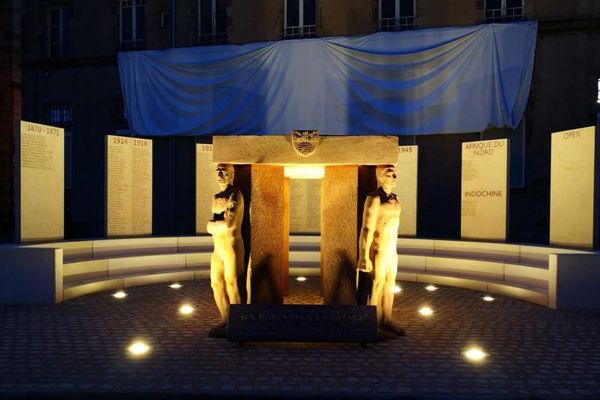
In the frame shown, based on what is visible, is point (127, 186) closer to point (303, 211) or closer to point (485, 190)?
point (303, 211)

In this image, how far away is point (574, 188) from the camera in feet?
26.9

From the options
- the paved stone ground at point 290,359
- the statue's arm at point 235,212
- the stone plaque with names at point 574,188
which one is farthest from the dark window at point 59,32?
the stone plaque with names at point 574,188

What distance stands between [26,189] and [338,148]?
5.84 meters

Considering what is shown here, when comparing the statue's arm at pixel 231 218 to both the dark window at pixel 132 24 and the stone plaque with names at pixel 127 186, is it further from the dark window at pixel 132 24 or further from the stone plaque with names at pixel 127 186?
the dark window at pixel 132 24

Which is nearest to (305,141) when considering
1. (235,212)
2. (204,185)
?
(235,212)

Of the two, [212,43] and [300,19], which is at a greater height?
[300,19]

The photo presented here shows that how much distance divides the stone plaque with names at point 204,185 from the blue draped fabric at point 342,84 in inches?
115

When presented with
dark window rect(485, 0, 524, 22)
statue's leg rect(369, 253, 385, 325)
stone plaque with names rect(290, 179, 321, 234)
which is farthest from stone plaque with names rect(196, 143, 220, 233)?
dark window rect(485, 0, 524, 22)

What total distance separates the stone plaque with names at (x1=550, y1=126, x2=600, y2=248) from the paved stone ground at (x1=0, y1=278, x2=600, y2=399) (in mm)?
1969

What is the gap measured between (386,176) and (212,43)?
1232cm

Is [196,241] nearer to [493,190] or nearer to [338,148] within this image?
[338,148]

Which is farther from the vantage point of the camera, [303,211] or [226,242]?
[303,211]

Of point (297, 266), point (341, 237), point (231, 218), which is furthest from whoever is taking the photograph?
point (297, 266)

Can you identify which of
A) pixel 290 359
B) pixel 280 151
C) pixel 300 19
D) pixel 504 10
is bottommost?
pixel 290 359
